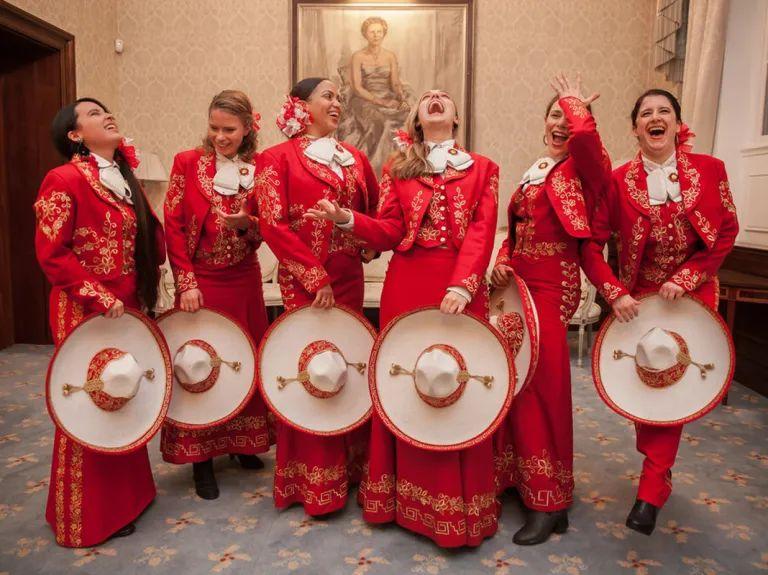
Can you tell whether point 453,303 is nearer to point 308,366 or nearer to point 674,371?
point 308,366

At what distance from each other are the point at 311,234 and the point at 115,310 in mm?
744

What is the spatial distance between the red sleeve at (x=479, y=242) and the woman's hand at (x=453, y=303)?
0.13ft

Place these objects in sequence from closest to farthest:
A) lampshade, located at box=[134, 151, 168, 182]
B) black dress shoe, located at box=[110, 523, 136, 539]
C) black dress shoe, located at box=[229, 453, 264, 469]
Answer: black dress shoe, located at box=[110, 523, 136, 539]
black dress shoe, located at box=[229, 453, 264, 469]
lampshade, located at box=[134, 151, 168, 182]

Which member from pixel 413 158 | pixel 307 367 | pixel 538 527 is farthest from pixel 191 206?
pixel 538 527

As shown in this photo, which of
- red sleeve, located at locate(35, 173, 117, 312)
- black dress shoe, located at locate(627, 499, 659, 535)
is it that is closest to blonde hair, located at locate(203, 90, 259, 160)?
red sleeve, located at locate(35, 173, 117, 312)

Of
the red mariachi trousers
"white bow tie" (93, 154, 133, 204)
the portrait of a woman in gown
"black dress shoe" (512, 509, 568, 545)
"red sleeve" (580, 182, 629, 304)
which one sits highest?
the portrait of a woman in gown

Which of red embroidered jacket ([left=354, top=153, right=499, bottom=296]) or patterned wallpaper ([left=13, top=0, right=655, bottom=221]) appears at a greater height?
patterned wallpaper ([left=13, top=0, right=655, bottom=221])

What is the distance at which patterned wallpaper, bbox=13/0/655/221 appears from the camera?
228 inches

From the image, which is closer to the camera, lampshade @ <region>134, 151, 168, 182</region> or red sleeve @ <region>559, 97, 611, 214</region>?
red sleeve @ <region>559, 97, 611, 214</region>

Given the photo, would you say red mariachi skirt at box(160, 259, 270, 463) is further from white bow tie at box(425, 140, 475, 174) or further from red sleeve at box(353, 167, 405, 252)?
white bow tie at box(425, 140, 475, 174)

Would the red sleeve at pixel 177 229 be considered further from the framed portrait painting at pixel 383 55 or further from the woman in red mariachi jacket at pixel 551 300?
the framed portrait painting at pixel 383 55

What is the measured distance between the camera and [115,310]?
2176mm

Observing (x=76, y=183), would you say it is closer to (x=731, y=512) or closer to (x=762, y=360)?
(x=731, y=512)

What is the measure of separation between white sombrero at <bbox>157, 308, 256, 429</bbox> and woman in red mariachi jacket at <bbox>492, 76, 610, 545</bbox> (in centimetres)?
106
